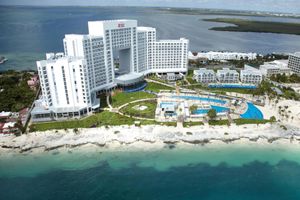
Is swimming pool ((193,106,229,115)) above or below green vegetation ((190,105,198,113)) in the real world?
below

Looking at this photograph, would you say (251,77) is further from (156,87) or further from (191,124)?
(191,124)

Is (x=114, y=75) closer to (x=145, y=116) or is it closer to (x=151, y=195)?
(x=145, y=116)

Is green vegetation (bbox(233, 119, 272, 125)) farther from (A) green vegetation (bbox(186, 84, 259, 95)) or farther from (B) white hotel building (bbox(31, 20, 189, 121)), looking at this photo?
(B) white hotel building (bbox(31, 20, 189, 121))

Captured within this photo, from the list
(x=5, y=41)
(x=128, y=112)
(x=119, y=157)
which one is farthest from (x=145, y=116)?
(x=5, y=41)

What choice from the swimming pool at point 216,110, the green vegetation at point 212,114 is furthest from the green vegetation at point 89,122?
the green vegetation at point 212,114

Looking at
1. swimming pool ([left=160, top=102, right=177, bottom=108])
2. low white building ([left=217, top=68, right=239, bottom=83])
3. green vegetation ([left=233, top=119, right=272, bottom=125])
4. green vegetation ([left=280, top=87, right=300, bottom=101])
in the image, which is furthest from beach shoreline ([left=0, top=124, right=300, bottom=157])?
low white building ([left=217, top=68, right=239, bottom=83])

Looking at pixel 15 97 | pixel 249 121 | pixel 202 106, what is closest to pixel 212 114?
pixel 202 106

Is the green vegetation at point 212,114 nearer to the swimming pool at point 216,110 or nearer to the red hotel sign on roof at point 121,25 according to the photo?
the swimming pool at point 216,110
